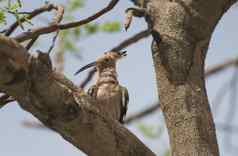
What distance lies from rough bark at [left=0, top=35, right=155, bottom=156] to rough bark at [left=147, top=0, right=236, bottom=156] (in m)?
0.40

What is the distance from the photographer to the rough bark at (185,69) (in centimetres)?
481

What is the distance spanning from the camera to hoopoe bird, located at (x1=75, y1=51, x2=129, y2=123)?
22.0 feet

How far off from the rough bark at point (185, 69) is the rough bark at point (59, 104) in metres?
0.40

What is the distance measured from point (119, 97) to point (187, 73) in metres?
1.93

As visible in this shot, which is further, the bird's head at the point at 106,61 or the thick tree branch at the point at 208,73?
the bird's head at the point at 106,61

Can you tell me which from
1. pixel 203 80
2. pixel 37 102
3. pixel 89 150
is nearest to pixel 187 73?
pixel 203 80

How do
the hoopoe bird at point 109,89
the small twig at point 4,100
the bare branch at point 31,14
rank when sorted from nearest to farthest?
the small twig at point 4,100 → the bare branch at point 31,14 → the hoopoe bird at point 109,89

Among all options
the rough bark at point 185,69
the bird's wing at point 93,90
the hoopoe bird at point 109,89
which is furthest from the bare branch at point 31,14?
the bird's wing at point 93,90

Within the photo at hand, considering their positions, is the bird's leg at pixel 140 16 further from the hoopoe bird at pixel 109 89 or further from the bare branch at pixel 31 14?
the hoopoe bird at pixel 109 89

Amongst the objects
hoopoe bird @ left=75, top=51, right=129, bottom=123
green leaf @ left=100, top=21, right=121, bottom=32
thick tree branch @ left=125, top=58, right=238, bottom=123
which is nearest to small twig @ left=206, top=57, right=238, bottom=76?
thick tree branch @ left=125, top=58, right=238, bottom=123

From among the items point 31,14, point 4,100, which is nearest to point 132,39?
point 31,14

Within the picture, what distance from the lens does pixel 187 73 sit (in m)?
4.93

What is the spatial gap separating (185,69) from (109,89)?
1919mm

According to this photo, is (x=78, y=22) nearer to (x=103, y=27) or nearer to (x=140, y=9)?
(x=140, y=9)
